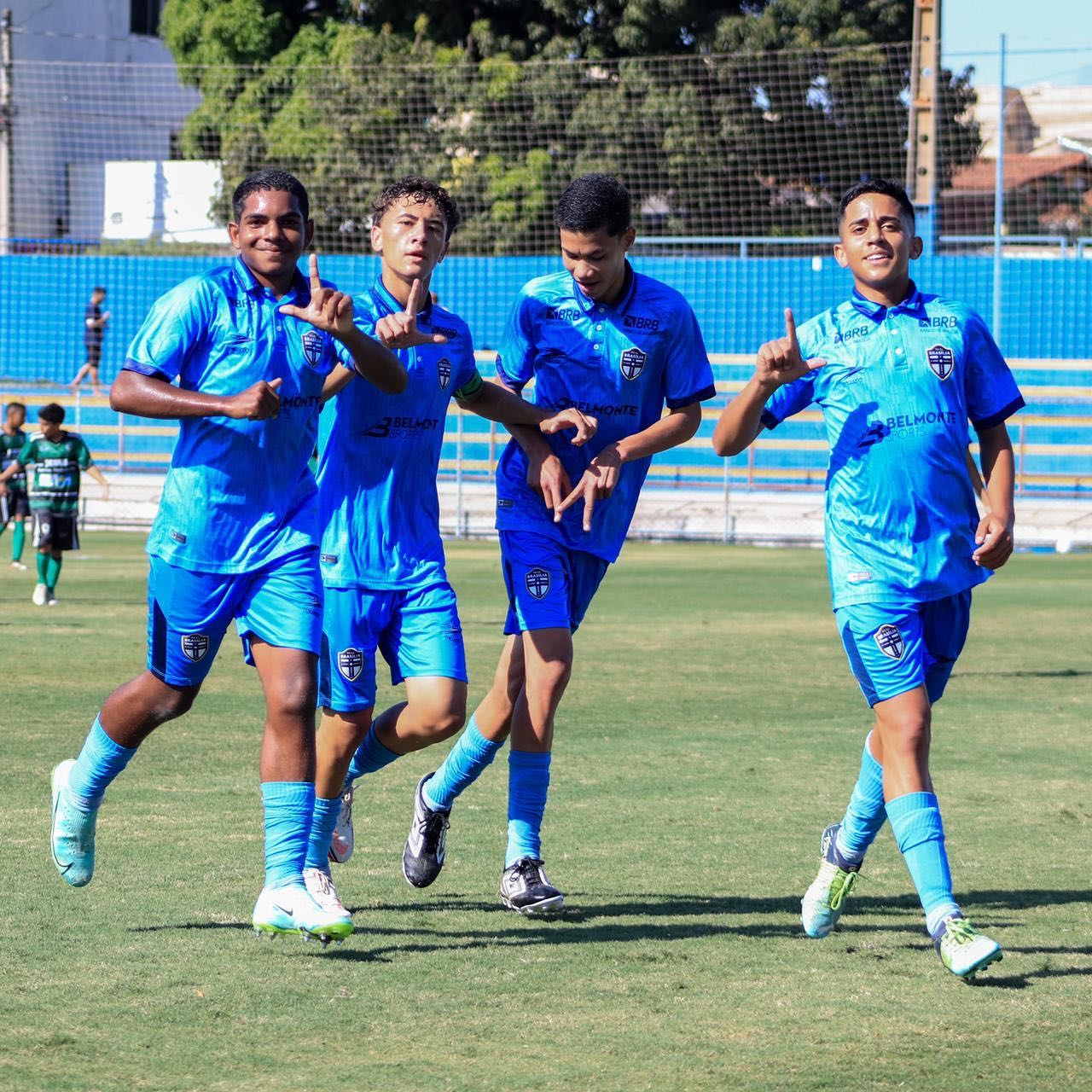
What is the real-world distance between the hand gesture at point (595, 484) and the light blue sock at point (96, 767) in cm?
161

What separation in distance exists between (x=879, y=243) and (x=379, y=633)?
6.56 ft

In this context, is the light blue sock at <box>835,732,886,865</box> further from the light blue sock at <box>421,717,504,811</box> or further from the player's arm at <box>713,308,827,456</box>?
the light blue sock at <box>421,717,504,811</box>

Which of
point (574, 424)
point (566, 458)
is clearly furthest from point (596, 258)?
point (566, 458)

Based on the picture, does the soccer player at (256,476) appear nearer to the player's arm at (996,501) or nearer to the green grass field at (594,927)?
the green grass field at (594,927)

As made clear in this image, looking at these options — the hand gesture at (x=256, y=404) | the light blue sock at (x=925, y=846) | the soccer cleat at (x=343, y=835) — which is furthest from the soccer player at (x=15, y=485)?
the light blue sock at (x=925, y=846)

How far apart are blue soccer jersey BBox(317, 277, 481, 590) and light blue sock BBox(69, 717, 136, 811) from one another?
2.79 feet

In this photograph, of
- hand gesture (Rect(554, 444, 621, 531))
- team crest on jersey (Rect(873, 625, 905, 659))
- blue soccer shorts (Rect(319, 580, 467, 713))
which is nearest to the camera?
team crest on jersey (Rect(873, 625, 905, 659))

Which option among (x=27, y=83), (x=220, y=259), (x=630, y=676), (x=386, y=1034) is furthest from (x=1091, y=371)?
(x=386, y=1034)

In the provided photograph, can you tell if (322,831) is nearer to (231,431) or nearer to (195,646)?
(195,646)

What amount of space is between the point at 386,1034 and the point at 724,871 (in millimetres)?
2301

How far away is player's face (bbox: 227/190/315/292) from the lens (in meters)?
5.73

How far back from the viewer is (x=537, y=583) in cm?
650

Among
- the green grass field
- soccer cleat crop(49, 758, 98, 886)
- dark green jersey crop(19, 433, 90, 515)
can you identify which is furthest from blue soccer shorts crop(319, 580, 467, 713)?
dark green jersey crop(19, 433, 90, 515)

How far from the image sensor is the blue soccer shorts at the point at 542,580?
6496mm
